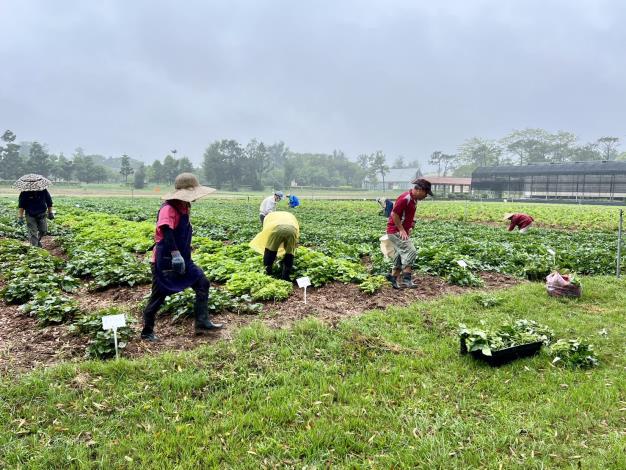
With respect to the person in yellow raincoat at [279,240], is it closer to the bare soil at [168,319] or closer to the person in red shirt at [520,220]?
the bare soil at [168,319]

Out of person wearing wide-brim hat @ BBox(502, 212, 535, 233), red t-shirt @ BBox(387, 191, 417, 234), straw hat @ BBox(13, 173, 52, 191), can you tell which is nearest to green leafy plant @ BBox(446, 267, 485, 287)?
red t-shirt @ BBox(387, 191, 417, 234)

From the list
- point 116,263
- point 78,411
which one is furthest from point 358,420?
point 116,263

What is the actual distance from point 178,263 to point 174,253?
12 cm

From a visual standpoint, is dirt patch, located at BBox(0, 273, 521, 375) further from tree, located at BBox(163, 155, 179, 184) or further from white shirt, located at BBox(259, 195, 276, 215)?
tree, located at BBox(163, 155, 179, 184)

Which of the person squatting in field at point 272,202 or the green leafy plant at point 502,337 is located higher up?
the person squatting in field at point 272,202

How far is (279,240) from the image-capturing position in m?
7.02

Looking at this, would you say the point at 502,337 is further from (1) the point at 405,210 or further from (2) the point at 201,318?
(2) the point at 201,318

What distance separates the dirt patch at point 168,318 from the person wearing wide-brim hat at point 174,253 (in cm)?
41

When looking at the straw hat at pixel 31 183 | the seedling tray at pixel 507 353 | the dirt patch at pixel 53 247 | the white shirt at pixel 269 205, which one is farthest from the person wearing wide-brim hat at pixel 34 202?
the seedling tray at pixel 507 353

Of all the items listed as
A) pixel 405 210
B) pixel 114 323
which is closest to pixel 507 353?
pixel 405 210

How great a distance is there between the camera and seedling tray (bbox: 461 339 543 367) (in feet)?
14.1

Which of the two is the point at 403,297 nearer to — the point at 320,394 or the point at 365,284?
the point at 365,284

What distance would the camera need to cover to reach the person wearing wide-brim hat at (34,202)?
373 inches

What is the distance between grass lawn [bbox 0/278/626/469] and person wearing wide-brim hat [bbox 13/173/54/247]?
278 inches
